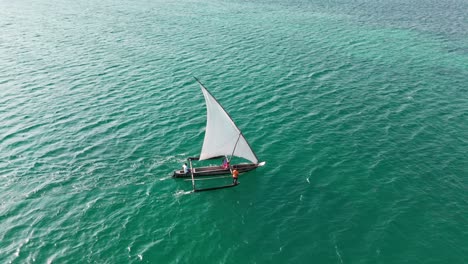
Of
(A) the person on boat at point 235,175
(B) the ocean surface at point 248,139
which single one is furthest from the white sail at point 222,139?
(B) the ocean surface at point 248,139

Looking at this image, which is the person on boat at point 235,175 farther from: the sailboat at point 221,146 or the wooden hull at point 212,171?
the wooden hull at point 212,171

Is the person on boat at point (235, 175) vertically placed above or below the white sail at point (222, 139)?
below

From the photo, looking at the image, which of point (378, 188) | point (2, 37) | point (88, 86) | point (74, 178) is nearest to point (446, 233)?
point (378, 188)

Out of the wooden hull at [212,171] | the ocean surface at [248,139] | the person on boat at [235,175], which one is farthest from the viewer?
the wooden hull at [212,171]

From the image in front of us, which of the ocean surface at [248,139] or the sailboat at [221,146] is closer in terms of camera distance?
the ocean surface at [248,139]

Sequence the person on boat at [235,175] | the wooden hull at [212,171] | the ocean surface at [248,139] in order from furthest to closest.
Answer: the wooden hull at [212,171] < the person on boat at [235,175] < the ocean surface at [248,139]
